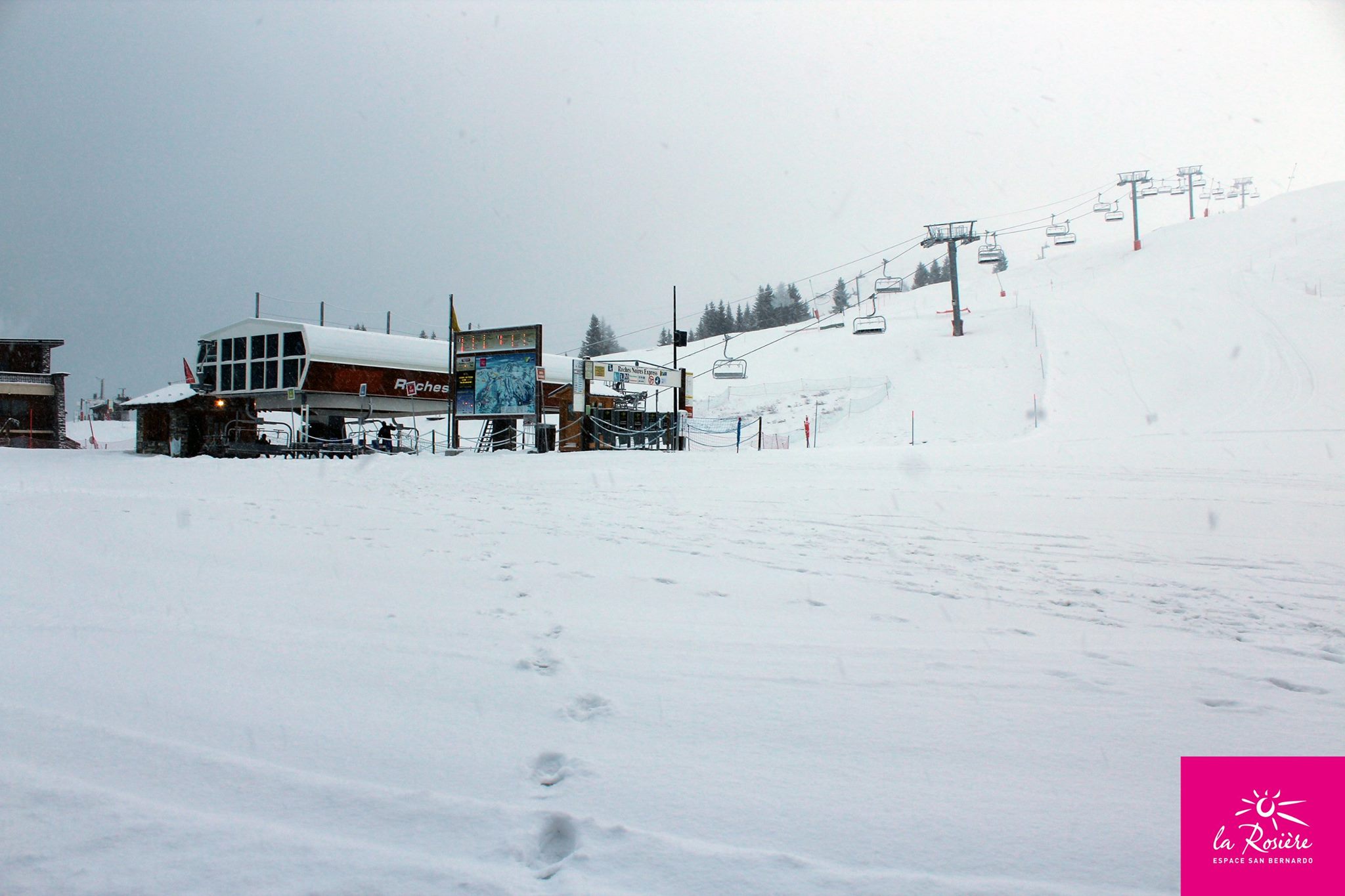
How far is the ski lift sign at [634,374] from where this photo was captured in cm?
2655

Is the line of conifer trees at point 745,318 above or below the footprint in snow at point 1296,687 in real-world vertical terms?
above

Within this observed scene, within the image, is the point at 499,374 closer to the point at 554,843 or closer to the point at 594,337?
the point at 554,843

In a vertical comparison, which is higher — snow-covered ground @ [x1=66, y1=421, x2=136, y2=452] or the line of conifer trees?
the line of conifer trees

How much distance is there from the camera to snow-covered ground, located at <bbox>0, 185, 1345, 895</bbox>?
1.90 m

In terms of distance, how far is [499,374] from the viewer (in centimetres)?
2642

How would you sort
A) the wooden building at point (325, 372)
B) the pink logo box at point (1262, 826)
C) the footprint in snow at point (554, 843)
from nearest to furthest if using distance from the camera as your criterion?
the footprint in snow at point (554, 843), the pink logo box at point (1262, 826), the wooden building at point (325, 372)

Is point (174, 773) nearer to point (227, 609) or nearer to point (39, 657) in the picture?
point (39, 657)

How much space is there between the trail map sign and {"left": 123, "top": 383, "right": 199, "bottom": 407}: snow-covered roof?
489 inches

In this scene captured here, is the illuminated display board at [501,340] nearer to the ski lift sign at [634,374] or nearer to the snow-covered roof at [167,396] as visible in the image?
the ski lift sign at [634,374]

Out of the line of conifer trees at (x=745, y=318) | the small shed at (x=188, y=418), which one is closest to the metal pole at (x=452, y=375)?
the small shed at (x=188, y=418)

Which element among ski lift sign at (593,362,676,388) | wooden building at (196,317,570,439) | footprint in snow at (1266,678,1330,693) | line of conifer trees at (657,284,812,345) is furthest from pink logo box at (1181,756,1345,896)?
line of conifer trees at (657,284,812,345)

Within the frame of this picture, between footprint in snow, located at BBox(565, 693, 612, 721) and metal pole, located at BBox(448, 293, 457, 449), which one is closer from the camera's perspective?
footprint in snow, located at BBox(565, 693, 612, 721)

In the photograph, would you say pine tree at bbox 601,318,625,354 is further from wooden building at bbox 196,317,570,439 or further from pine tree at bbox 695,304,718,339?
wooden building at bbox 196,317,570,439

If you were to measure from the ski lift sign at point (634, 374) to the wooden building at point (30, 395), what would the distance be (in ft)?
79.8
